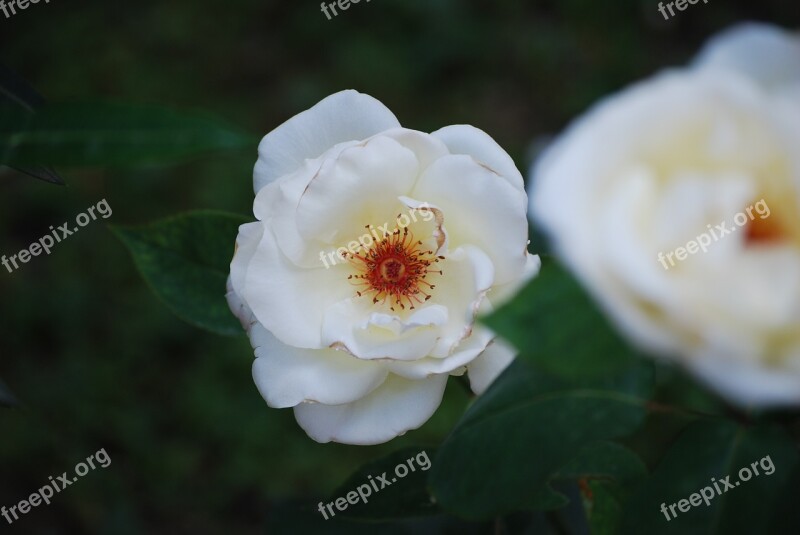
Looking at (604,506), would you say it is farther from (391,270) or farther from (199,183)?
(199,183)

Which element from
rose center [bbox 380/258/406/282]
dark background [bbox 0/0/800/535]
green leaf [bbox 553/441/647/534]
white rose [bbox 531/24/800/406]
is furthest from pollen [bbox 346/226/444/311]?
dark background [bbox 0/0/800/535]

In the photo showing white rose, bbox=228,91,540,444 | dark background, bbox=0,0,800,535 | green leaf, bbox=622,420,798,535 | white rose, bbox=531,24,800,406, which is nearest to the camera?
white rose, bbox=531,24,800,406

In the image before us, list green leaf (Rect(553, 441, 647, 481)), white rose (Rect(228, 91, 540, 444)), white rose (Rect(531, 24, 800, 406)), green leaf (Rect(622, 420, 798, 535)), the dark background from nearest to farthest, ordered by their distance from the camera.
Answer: white rose (Rect(531, 24, 800, 406)), green leaf (Rect(622, 420, 798, 535)), white rose (Rect(228, 91, 540, 444)), green leaf (Rect(553, 441, 647, 481)), the dark background

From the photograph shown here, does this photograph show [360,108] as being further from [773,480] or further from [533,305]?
[773,480]

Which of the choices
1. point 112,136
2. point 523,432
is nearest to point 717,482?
point 523,432

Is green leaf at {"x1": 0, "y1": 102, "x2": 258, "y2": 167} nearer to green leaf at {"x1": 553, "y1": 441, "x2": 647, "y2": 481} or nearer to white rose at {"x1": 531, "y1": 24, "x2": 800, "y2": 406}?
white rose at {"x1": 531, "y1": 24, "x2": 800, "y2": 406}

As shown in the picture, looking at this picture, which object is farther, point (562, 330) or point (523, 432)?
point (523, 432)

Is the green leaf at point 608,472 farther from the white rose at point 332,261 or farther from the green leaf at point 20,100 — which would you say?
the green leaf at point 20,100
